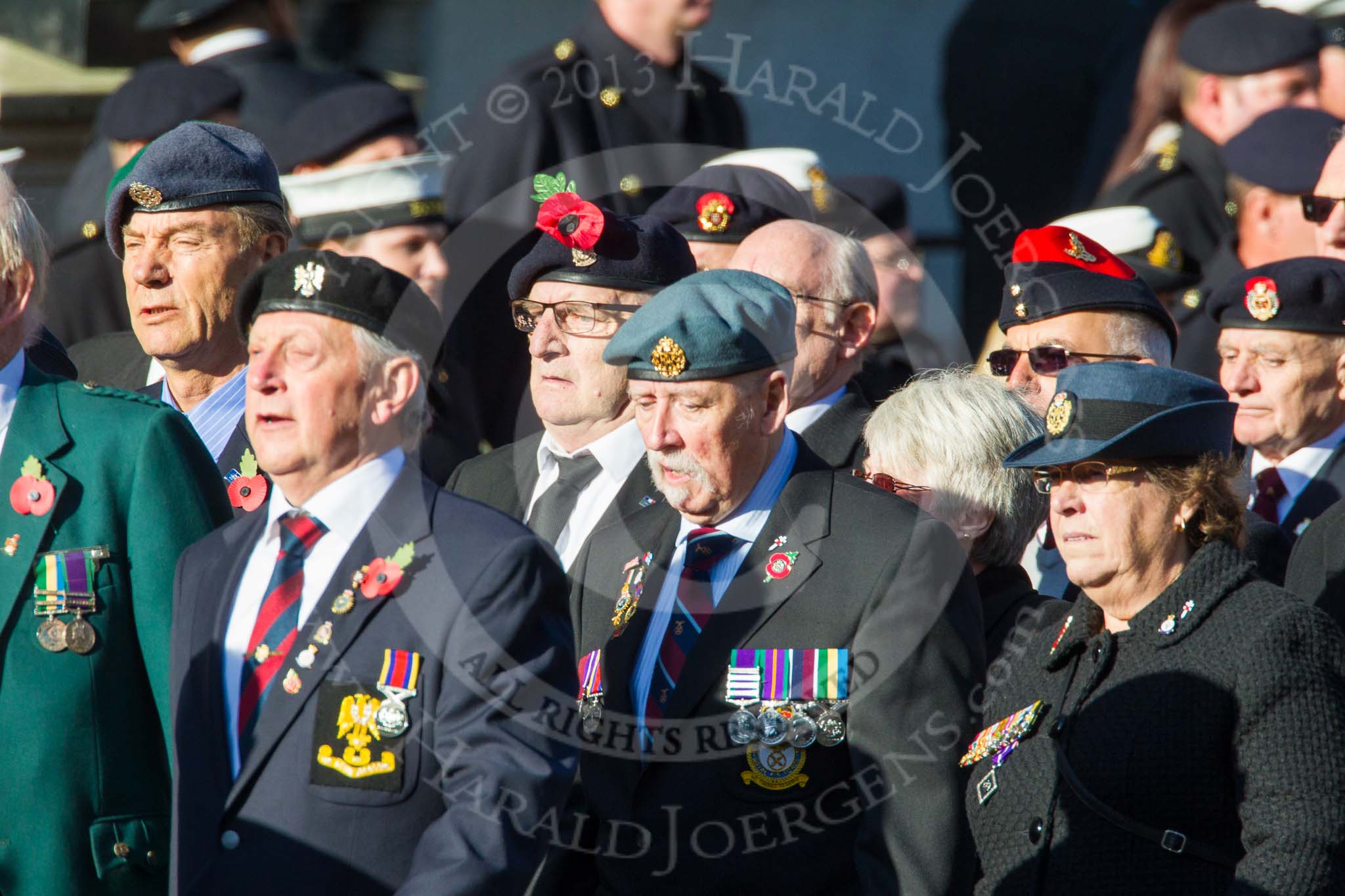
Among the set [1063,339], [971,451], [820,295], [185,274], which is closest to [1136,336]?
[1063,339]

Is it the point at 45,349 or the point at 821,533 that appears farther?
the point at 45,349

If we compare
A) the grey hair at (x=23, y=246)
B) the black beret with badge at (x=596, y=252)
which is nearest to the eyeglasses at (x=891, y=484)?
the black beret with badge at (x=596, y=252)

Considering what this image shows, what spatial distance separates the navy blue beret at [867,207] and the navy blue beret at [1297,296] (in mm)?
1445

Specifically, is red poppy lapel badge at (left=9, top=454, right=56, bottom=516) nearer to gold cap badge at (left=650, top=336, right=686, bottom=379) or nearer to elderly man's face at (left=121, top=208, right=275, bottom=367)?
elderly man's face at (left=121, top=208, right=275, bottom=367)

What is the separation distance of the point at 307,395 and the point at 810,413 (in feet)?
6.59

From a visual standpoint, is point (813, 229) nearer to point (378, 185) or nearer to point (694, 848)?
point (378, 185)

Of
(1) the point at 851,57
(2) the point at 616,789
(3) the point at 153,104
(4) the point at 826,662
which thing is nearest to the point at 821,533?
(4) the point at 826,662

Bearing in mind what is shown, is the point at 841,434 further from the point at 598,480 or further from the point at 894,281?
the point at 894,281

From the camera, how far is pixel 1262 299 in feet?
18.5

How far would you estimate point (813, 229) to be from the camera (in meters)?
5.56

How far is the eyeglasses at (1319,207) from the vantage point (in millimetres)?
5992

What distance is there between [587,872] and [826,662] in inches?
28.1

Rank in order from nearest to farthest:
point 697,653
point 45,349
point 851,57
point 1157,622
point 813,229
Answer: point 1157,622, point 697,653, point 45,349, point 813,229, point 851,57

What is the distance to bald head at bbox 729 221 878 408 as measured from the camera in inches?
211
